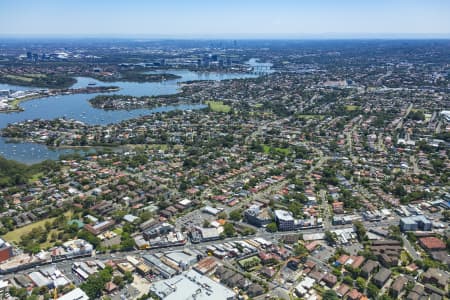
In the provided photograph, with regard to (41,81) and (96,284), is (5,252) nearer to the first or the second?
(96,284)

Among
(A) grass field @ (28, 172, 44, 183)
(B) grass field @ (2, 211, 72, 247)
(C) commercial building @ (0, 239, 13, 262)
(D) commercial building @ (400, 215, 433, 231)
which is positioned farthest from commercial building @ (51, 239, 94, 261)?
(D) commercial building @ (400, 215, 433, 231)

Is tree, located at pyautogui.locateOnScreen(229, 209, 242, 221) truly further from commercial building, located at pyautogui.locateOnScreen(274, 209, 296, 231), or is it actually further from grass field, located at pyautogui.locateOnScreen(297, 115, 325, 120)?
grass field, located at pyautogui.locateOnScreen(297, 115, 325, 120)

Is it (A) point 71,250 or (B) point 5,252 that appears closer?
(B) point 5,252

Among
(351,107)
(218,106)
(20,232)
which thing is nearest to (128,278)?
(20,232)

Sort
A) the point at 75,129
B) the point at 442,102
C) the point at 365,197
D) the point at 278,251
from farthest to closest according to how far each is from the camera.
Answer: the point at 442,102 → the point at 75,129 → the point at 365,197 → the point at 278,251

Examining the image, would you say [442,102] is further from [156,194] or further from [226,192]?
[156,194]

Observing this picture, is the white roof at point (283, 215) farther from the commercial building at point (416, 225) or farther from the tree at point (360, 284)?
the commercial building at point (416, 225)

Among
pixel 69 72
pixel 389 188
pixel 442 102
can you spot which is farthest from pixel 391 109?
pixel 69 72

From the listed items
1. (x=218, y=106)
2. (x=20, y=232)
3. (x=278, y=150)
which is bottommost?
(x=20, y=232)
